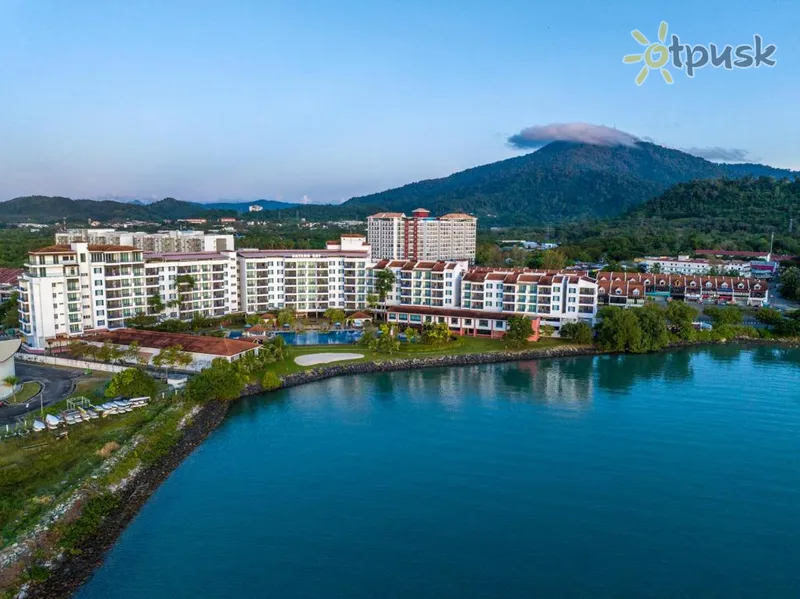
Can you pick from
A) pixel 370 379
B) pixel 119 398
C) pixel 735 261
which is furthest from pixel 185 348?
pixel 735 261

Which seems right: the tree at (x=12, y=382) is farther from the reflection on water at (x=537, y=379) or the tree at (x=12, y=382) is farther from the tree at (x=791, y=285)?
the tree at (x=791, y=285)

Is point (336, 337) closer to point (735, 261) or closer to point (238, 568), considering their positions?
point (238, 568)

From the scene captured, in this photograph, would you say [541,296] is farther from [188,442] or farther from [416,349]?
[188,442]

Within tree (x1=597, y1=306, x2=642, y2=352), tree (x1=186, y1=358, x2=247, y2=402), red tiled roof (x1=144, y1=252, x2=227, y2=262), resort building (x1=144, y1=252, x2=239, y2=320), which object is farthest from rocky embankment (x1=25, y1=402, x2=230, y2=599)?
tree (x1=597, y1=306, x2=642, y2=352)

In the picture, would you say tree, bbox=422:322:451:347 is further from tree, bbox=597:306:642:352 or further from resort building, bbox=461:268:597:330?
tree, bbox=597:306:642:352

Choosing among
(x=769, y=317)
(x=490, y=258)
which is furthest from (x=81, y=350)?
(x=490, y=258)
